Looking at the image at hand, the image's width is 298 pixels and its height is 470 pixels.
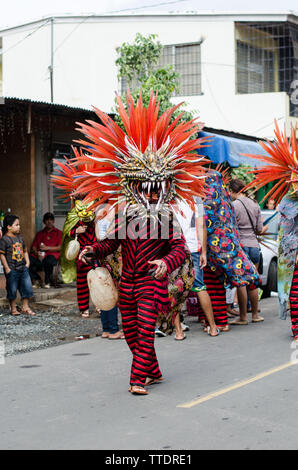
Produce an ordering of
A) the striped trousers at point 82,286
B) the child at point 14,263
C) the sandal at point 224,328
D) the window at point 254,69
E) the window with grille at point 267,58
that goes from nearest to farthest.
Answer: the sandal at point 224,328 → the striped trousers at point 82,286 → the child at point 14,263 → the window with grille at point 267,58 → the window at point 254,69

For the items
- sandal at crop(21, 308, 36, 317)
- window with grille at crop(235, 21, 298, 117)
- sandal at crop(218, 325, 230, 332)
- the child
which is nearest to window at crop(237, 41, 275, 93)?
window with grille at crop(235, 21, 298, 117)

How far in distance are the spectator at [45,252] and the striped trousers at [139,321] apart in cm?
617

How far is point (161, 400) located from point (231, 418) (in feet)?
2.34

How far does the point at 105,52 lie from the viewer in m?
20.5

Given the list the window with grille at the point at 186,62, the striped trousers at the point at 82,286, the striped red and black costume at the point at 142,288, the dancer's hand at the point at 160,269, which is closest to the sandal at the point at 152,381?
the striped red and black costume at the point at 142,288

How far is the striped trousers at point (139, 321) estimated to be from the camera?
16.7ft

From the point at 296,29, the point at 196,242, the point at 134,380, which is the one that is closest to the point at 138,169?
the point at 134,380

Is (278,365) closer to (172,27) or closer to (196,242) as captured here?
(196,242)

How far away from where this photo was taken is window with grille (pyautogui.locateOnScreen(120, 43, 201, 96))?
65.4 feet

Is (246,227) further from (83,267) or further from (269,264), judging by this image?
(269,264)

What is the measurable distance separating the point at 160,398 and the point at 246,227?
162 inches

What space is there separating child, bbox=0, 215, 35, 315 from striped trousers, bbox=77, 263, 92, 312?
89 cm

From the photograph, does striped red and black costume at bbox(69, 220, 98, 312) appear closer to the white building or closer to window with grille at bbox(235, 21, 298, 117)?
the white building

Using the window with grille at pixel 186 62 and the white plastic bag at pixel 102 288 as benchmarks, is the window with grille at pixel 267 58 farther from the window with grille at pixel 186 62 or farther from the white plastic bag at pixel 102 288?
the white plastic bag at pixel 102 288
